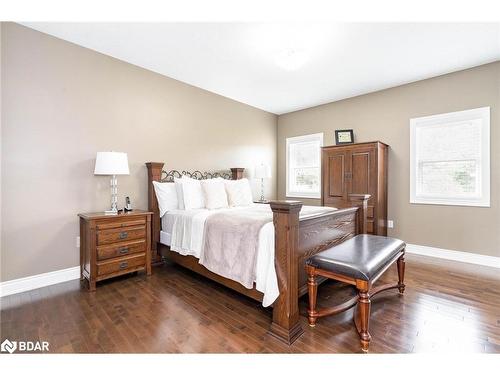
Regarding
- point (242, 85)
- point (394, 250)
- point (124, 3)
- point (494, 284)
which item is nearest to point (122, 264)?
point (124, 3)

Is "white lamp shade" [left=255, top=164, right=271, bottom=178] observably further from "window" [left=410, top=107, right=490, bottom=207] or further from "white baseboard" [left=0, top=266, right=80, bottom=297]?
"white baseboard" [left=0, top=266, right=80, bottom=297]

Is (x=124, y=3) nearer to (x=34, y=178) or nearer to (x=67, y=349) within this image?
(x=34, y=178)

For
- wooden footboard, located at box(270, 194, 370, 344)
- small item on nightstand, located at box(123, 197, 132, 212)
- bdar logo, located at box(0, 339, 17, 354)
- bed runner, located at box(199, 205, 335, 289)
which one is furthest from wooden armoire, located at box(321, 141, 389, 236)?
bdar logo, located at box(0, 339, 17, 354)

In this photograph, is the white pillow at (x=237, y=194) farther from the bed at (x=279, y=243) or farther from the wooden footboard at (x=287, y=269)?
the wooden footboard at (x=287, y=269)

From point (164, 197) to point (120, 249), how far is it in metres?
0.88

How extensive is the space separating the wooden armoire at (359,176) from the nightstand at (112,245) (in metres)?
3.17

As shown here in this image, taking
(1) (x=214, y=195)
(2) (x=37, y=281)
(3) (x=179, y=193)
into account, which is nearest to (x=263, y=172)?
(1) (x=214, y=195)

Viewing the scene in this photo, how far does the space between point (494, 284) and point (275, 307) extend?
2709mm

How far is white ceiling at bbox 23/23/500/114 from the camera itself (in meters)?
2.56

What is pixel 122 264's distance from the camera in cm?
278

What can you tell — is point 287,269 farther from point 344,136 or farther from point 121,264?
point 344,136

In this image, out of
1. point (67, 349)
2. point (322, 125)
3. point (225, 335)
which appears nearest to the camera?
point (67, 349)

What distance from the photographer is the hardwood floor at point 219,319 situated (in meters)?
1.69

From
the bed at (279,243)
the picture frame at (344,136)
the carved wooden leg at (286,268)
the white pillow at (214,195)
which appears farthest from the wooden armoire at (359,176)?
the carved wooden leg at (286,268)
